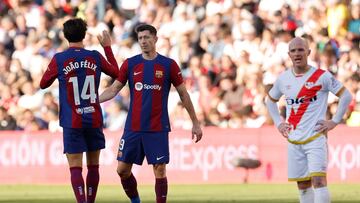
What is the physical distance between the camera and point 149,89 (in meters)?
15.2

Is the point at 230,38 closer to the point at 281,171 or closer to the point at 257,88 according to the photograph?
the point at 257,88

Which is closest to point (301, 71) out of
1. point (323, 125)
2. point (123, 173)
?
point (323, 125)

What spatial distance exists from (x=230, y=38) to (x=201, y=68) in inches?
35.4

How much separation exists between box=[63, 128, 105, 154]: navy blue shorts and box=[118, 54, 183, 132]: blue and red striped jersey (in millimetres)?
449

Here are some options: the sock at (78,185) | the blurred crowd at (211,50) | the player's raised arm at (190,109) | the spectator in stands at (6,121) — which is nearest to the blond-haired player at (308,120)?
the player's raised arm at (190,109)

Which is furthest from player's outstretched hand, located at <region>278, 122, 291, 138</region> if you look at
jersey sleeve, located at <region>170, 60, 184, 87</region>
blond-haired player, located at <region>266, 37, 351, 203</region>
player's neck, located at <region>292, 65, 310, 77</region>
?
jersey sleeve, located at <region>170, 60, 184, 87</region>

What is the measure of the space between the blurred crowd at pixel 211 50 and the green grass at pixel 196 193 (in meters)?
2.08

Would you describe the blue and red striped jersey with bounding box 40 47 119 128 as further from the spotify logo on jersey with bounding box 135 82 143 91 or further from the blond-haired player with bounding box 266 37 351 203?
the blond-haired player with bounding box 266 37 351 203

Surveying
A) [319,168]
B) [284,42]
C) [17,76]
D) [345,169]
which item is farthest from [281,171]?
[319,168]

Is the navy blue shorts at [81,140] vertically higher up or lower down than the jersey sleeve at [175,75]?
lower down

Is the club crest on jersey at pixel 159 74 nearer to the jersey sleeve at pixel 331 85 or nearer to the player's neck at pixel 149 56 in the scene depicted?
the player's neck at pixel 149 56

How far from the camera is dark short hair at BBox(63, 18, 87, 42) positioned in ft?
49.4

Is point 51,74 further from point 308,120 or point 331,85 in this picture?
point 331,85

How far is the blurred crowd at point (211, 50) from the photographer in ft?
82.4
